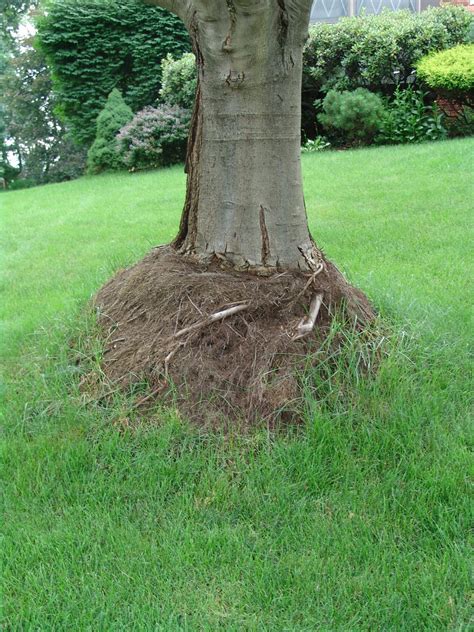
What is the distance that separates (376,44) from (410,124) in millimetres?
1769

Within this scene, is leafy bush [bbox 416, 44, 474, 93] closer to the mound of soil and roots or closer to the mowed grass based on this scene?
the mowed grass

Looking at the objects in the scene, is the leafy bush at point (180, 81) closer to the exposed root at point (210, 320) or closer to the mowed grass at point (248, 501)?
the mowed grass at point (248, 501)

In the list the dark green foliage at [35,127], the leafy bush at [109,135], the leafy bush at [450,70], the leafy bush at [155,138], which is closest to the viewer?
the leafy bush at [450,70]

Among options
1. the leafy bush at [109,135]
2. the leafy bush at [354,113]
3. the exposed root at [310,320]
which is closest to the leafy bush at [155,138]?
the leafy bush at [109,135]

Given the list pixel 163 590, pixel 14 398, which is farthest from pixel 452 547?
pixel 14 398

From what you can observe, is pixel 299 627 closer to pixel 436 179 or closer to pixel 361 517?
pixel 361 517

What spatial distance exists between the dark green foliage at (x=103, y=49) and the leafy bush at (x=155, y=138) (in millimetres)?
2364

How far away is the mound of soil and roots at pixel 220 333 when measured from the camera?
319 centimetres

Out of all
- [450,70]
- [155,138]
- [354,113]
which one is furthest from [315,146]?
[155,138]

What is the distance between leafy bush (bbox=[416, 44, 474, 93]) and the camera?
11.5 meters

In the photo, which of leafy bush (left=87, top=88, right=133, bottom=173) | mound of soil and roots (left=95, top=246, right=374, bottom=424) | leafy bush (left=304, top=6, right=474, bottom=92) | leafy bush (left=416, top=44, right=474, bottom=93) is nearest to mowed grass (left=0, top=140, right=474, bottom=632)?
mound of soil and roots (left=95, top=246, right=374, bottom=424)

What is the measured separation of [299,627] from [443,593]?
19.4 inches

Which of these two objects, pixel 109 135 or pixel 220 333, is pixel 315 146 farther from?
pixel 220 333

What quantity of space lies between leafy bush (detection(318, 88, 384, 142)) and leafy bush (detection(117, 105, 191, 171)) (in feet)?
9.00
